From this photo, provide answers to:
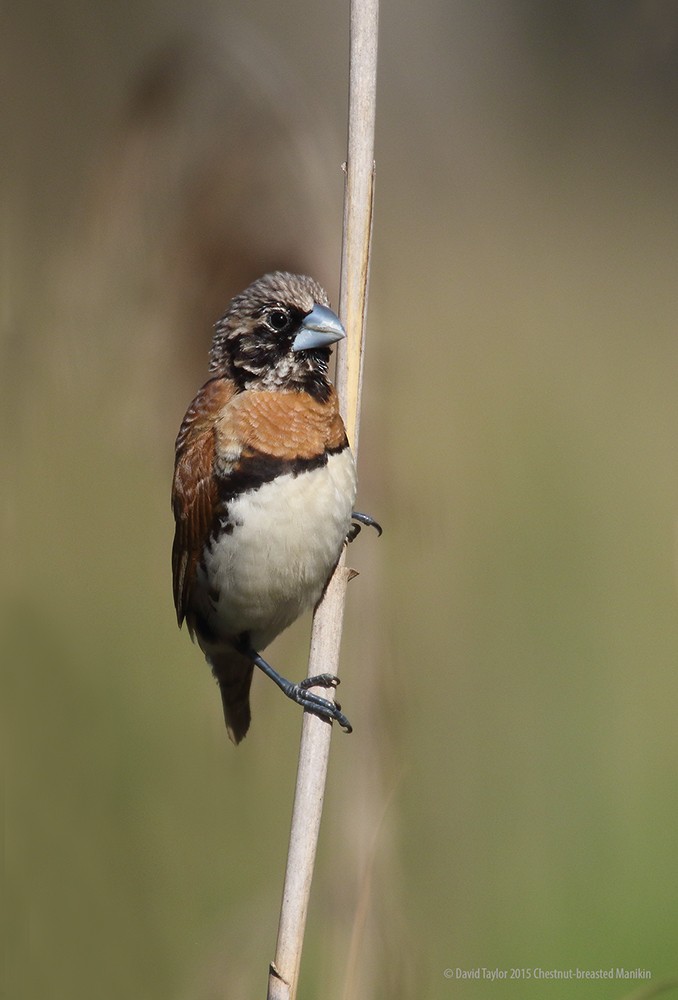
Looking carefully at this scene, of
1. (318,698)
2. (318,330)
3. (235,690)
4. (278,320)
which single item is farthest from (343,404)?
(235,690)

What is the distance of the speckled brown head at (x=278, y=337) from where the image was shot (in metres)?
2.37

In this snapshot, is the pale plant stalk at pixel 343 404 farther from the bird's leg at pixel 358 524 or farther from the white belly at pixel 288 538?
the bird's leg at pixel 358 524

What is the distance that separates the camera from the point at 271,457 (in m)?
2.37

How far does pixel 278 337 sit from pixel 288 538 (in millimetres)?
422

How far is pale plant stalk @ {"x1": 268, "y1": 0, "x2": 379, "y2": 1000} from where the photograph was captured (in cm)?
199

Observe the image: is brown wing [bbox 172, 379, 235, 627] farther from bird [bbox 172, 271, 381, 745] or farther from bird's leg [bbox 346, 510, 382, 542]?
bird's leg [bbox 346, 510, 382, 542]

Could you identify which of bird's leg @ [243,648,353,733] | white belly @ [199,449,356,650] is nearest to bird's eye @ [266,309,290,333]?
white belly @ [199,449,356,650]

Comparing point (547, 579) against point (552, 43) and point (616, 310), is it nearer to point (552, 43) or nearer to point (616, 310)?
point (616, 310)

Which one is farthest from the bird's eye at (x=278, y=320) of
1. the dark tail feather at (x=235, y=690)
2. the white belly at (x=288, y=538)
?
the dark tail feather at (x=235, y=690)

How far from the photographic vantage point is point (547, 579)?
3.22 metres

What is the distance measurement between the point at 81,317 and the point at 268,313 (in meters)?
0.54

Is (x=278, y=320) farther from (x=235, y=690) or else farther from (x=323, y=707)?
(x=235, y=690)

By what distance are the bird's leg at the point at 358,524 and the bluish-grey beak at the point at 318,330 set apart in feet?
1.39

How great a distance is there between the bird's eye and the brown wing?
160 mm
